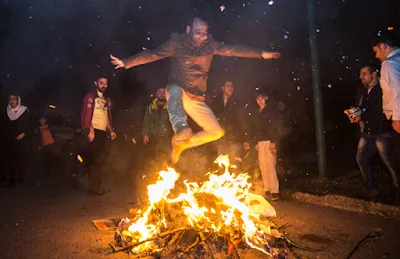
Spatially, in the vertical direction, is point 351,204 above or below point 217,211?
below

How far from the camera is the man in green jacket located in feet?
23.2

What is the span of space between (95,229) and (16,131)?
14.2ft

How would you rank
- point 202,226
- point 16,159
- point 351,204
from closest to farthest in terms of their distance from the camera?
point 202,226
point 351,204
point 16,159

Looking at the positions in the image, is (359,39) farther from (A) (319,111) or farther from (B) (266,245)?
(B) (266,245)

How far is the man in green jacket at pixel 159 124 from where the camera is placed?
23.2 feet

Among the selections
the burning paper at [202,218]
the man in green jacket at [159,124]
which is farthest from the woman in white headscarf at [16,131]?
the burning paper at [202,218]

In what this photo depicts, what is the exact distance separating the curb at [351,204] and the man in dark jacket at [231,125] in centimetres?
140

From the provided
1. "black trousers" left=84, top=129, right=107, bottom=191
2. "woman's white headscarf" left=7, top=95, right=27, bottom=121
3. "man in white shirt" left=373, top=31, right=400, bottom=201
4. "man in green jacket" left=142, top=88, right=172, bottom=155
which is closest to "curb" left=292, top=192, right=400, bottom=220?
"man in white shirt" left=373, top=31, right=400, bottom=201

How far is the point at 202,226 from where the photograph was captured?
361 cm

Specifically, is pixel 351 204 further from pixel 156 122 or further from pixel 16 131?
pixel 16 131

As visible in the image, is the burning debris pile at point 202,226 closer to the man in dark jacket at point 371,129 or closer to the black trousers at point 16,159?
the man in dark jacket at point 371,129

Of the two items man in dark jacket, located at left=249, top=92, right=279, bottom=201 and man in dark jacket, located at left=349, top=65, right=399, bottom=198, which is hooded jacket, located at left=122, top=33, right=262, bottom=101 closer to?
man in dark jacket, located at left=249, top=92, right=279, bottom=201

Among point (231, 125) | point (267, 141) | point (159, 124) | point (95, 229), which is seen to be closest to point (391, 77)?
point (267, 141)

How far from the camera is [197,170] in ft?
20.9
